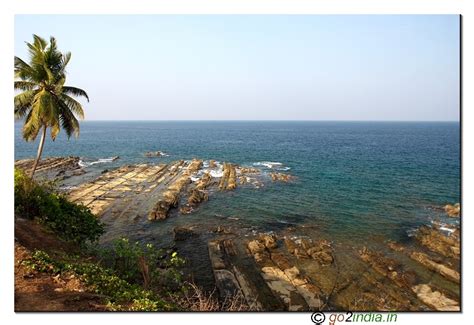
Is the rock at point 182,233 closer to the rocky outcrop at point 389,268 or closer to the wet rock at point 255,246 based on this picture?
the wet rock at point 255,246

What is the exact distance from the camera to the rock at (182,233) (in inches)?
620

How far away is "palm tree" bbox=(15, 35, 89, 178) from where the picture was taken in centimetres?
1022

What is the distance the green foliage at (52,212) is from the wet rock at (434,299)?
10.1m

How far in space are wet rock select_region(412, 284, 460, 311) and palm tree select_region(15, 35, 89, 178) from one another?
12544 mm

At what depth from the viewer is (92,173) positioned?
30969 mm

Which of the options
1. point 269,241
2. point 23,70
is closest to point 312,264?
point 269,241

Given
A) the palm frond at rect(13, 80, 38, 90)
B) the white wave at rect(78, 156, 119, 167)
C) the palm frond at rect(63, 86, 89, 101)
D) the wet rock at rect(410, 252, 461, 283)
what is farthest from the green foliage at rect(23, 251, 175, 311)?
the white wave at rect(78, 156, 119, 167)

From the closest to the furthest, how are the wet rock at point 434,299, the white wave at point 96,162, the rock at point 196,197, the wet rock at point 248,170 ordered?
1. the wet rock at point 434,299
2. the rock at point 196,197
3. the wet rock at point 248,170
4. the white wave at point 96,162

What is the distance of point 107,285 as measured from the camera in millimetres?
6395

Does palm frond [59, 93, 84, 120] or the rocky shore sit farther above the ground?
palm frond [59, 93, 84, 120]

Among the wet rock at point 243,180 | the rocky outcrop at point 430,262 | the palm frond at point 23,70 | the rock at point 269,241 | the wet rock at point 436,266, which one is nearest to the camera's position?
the wet rock at point 436,266

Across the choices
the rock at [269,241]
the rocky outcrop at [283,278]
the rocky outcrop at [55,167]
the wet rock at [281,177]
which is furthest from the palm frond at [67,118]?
the rocky outcrop at [55,167]

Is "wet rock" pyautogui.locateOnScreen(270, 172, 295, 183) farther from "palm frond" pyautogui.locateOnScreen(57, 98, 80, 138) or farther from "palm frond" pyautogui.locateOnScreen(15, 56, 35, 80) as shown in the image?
"palm frond" pyautogui.locateOnScreen(15, 56, 35, 80)

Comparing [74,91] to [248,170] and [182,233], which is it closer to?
[182,233]
